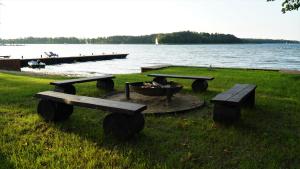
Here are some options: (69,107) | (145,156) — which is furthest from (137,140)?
(69,107)

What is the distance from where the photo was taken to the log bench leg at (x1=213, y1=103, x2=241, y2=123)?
6.53m

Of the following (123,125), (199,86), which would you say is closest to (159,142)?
(123,125)

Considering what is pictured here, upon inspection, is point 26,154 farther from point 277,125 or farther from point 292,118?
point 292,118

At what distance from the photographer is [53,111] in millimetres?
6859

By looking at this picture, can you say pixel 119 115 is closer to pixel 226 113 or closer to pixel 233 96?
pixel 226 113

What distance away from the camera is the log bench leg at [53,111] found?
6.88 m

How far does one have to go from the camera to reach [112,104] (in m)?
5.83

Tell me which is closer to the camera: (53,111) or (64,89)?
(53,111)

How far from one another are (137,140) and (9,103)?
507 centimetres

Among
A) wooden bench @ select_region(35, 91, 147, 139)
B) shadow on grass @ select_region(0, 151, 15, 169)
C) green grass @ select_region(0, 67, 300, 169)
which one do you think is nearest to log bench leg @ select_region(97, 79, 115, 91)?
green grass @ select_region(0, 67, 300, 169)

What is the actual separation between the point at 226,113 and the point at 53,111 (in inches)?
151

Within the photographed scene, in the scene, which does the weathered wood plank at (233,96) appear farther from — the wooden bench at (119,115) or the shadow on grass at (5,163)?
the shadow on grass at (5,163)

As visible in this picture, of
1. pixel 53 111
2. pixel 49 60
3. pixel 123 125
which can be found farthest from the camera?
pixel 49 60

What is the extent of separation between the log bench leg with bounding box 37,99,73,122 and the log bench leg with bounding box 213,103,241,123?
3.41 m
